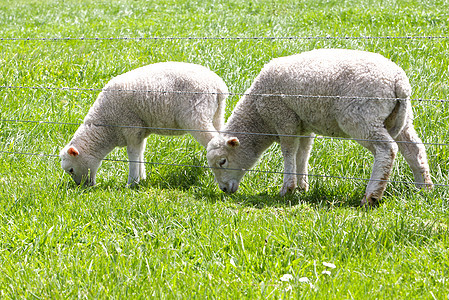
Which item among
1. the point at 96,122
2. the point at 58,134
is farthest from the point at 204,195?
the point at 58,134

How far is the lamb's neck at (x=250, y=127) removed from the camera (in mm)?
5652

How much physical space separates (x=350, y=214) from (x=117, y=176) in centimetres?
300

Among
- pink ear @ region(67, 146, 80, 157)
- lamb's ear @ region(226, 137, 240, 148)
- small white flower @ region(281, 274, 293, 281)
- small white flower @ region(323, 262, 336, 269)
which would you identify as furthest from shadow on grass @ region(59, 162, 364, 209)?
small white flower @ region(281, 274, 293, 281)

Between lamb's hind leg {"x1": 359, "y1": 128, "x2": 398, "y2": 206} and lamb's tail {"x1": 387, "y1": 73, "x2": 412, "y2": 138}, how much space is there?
0.20 meters

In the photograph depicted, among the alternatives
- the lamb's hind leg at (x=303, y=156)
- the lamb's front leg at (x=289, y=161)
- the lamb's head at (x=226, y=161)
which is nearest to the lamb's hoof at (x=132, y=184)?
the lamb's head at (x=226, y=161)

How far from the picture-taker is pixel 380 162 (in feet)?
15.5

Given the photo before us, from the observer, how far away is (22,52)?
10086mm

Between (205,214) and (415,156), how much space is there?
2047mm

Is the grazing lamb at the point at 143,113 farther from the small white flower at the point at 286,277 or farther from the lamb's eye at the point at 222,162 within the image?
the small white flower at the point at 286,277

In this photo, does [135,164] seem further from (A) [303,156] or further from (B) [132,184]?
(A) [303,156]

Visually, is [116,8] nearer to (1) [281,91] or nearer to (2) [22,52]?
(2) [22,52]

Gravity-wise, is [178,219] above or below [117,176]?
above

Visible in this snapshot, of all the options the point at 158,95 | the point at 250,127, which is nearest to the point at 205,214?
the point at 250,127

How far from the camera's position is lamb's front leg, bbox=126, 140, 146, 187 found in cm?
607
